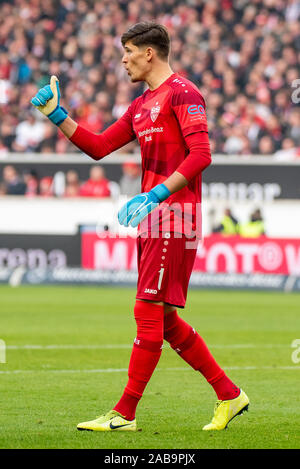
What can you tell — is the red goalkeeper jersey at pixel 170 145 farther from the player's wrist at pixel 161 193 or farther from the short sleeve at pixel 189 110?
the player's wrist at pixel 161 193

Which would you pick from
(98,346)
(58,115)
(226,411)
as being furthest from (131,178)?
(226,411)

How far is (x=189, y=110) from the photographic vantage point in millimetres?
5840

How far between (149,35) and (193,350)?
195 centimetres

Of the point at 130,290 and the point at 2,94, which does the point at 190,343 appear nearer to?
the point at 130,290

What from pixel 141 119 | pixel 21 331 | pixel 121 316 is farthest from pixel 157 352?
pixel 121 316

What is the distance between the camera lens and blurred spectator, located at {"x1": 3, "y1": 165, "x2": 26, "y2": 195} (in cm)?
2072

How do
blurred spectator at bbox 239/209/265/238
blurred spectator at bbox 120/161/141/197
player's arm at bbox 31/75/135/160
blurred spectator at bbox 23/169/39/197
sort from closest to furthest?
player's arm at bbox 31/75/135/160, blurred spectator at bbox 239/209/265/238, blurred spectator at bbox 120/161/141/197, blurred spectator at bbox 23/169/39/197

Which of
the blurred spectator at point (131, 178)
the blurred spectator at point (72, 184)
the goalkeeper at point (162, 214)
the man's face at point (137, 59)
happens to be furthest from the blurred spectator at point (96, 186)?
the man's face at point (137, 59)

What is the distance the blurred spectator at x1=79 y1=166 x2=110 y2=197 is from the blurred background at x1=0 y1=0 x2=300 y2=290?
3 cm

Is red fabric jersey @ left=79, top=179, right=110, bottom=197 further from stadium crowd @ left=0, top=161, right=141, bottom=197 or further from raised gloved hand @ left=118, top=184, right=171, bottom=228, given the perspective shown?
raised gloved hand @ left=118, top=184, right=171, bottom=228

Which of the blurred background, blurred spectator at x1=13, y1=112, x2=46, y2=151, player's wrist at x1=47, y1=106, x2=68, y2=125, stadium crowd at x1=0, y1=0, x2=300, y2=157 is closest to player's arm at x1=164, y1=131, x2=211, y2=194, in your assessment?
player's wrist at x1=47, y1=106, x2=68, y2=125

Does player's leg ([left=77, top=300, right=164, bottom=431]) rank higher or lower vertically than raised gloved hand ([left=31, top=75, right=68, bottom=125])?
lower

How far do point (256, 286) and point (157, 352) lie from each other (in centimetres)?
1295

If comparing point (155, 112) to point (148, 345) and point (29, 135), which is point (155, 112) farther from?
point (29, 135)
